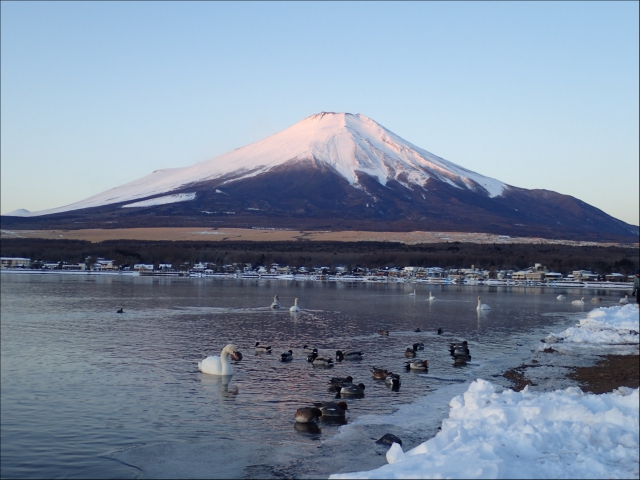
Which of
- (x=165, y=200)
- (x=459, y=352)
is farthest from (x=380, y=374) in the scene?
(x=165, y=200)

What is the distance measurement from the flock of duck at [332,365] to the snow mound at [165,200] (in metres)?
158

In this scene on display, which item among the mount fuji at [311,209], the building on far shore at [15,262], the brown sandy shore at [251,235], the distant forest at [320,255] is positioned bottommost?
the building on far shore at [15,262]

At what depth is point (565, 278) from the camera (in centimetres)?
8031

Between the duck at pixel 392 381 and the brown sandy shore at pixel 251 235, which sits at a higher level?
the brown sandy shore at pixel 251 235

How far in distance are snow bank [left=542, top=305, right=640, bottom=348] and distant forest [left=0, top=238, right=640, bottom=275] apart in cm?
5934

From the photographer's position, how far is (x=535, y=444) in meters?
7.86

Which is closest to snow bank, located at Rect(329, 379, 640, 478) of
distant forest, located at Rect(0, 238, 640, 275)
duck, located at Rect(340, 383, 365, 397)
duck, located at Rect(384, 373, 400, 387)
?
duck, located at Rect(340, 383, 365, 397)

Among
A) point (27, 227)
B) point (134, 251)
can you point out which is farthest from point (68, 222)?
point (134, 251)

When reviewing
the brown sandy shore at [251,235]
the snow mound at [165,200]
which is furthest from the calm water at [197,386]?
the snow mound at [165,200]

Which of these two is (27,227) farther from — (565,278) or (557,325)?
(557,325)

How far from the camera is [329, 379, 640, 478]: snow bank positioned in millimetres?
6965

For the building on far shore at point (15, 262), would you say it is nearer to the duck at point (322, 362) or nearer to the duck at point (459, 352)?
the duck at point (322, 362)

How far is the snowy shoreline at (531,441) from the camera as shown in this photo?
22.9 ft

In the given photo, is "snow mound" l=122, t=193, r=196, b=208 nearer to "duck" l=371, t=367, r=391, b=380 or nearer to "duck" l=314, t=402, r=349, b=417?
"duck" l=371, t=367, r=391, b=380
